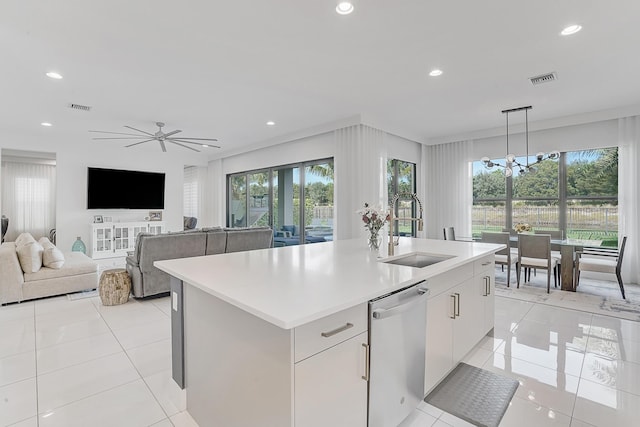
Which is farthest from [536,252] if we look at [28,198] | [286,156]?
[28,198]

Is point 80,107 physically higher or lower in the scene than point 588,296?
higher

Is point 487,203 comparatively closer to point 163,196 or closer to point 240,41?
point 240,41

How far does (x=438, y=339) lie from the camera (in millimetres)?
1978

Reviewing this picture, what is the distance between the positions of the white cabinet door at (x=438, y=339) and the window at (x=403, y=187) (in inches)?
176

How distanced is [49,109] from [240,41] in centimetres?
386

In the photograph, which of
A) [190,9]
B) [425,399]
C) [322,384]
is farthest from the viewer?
[190,9]

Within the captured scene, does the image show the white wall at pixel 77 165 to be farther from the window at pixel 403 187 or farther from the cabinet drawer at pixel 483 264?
the cabinet drawer at pixel 483 264

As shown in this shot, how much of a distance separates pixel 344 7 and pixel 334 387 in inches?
99.8

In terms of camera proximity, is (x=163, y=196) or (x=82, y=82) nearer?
(x=82, y=82)

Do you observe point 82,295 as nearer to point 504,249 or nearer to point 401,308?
point 401,308

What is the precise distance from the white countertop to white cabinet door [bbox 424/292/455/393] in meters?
0.25

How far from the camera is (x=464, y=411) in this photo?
1874 millimetres

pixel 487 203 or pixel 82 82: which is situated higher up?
pixel 82 82

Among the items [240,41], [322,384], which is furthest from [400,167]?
[322,384]
